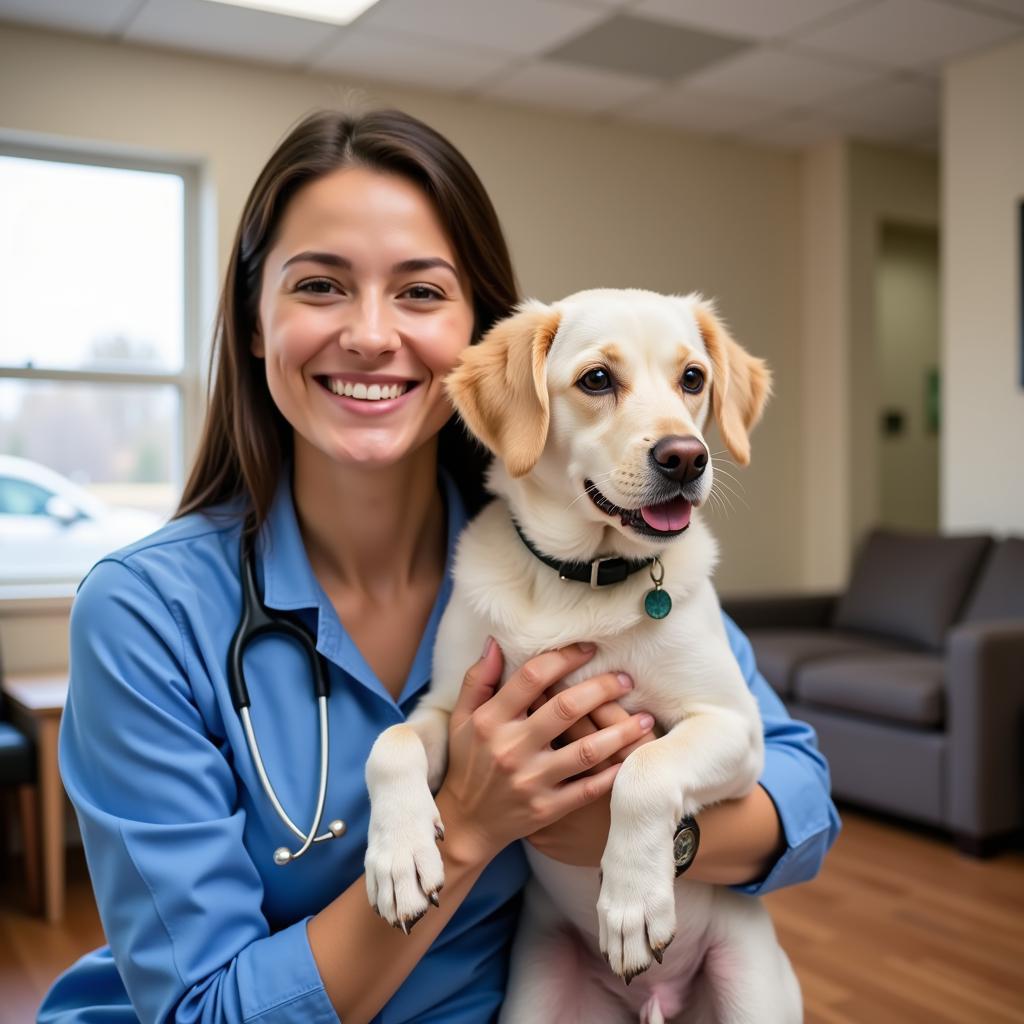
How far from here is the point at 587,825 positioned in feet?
3.92

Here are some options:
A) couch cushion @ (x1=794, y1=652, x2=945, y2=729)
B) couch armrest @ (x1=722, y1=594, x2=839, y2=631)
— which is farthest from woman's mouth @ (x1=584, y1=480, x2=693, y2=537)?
couch armrest @ (x1=722, y1=594, x2=839, y2=631)

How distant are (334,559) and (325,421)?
22 cm

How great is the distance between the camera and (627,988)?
1.34 meters

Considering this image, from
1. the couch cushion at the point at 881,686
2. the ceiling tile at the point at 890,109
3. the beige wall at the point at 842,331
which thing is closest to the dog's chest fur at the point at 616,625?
the couch cushion at the point at 881,686

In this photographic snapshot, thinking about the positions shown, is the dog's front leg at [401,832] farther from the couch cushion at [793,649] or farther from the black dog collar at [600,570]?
the couch cushion at [793,649]

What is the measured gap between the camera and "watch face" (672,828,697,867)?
1.17 meters

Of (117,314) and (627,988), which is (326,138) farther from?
(117,314)

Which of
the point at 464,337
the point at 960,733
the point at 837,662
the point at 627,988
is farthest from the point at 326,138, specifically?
the point at 837,662

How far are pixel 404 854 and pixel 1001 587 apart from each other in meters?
3.61

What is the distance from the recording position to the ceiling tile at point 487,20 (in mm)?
3941

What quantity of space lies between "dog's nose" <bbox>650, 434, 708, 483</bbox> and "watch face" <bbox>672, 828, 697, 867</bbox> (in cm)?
37

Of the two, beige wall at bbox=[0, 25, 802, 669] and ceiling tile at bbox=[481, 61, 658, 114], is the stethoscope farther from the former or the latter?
ceiling tile at bbox=[481, 61, 658, 114]

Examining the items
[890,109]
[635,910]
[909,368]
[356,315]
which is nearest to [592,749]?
[635,910]

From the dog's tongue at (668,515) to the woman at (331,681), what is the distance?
0.58ft
